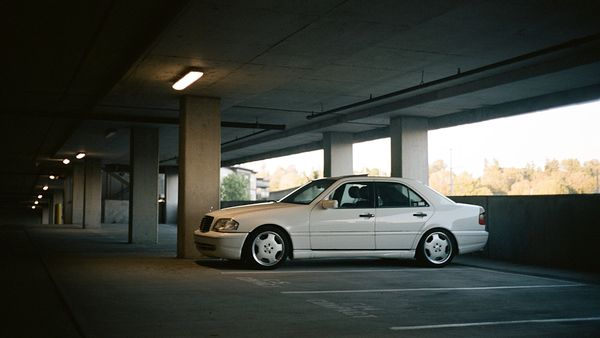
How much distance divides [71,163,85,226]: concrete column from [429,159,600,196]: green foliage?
3543 cm

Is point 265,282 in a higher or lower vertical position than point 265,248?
lower

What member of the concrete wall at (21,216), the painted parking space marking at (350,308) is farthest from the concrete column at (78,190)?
the concrete wall at (21,216)

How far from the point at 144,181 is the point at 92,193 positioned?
1328cm

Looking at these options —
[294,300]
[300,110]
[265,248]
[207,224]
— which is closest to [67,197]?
[300,110]

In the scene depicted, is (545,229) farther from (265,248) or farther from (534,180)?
(534,180)

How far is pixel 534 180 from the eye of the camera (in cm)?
6750

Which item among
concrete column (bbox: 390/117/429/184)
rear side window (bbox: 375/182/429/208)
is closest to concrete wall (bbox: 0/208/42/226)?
concrete column (bbox: 390/117/429/184)

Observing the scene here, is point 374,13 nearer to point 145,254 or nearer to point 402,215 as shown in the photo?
point 402,215

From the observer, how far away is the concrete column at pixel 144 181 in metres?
20.8

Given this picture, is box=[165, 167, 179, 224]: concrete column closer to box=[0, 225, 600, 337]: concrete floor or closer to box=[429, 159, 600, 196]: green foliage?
box=[429, 159, 600, 196]: green foliage

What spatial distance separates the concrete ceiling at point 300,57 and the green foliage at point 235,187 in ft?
227

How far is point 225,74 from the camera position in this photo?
1224cm

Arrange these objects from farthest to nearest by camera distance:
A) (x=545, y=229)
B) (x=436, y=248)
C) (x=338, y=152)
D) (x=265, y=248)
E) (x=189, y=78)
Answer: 1. (x=338, y=152)
2. (x=545, y=229)
3. (x=189, y=78)
4. (x=436, y=248)
5. (x=265, y=248)

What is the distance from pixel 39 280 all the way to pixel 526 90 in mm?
11850
